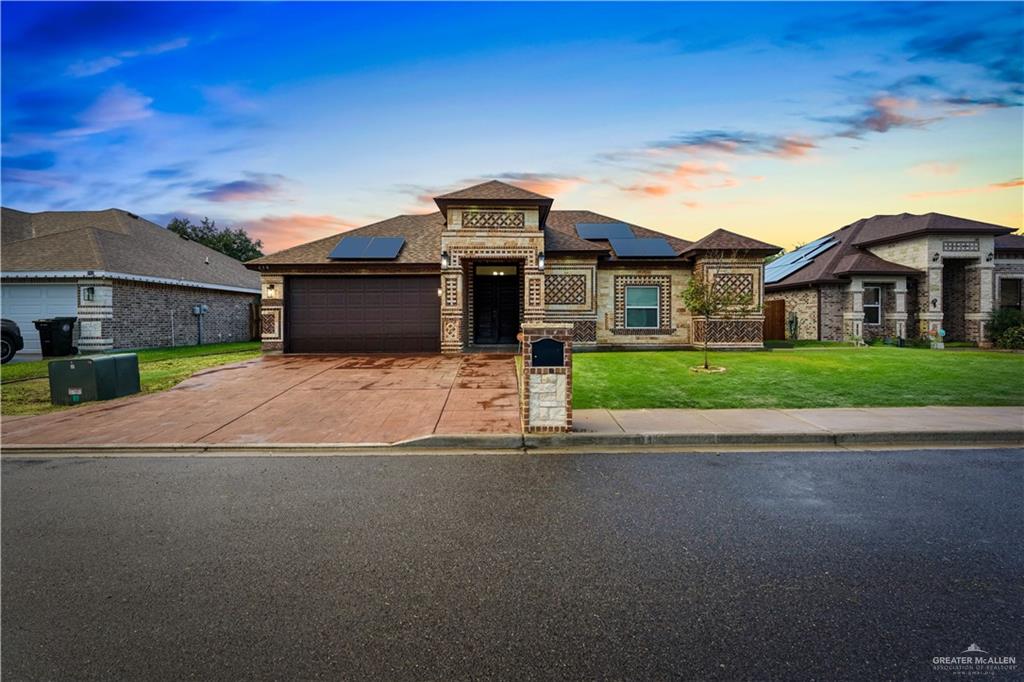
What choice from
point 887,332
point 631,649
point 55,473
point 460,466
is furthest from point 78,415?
point 887,332

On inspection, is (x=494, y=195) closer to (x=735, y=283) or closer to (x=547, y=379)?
(x=735, y=283)

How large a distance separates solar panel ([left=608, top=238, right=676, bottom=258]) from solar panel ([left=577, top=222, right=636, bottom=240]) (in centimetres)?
64

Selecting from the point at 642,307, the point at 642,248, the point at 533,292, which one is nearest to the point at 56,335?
the point at 533,292

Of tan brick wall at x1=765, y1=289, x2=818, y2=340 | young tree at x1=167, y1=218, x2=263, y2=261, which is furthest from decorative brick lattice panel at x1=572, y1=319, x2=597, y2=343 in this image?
young tree at x1=167, y1=218, x2=263, y2=261

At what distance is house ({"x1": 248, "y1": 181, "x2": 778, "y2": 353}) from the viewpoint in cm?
1753

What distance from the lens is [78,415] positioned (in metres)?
8.86


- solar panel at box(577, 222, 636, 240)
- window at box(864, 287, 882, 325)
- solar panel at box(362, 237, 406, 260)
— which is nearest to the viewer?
solar panel at box(362, 237, 406, 260)

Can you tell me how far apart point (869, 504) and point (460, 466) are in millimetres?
4282

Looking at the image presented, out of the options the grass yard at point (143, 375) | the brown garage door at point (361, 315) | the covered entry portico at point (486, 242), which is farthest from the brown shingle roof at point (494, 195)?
the grass yard at point (143, 375)

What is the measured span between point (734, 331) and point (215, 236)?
51.8 m

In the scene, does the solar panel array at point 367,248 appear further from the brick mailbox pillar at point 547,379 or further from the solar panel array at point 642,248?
the brick mailbox pillar at point 547,379

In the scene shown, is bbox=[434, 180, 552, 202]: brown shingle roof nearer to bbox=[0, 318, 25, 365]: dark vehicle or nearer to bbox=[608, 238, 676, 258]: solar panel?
bbox=[608, 238, 676, 258]: solar panel

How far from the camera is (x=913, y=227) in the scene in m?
23.2

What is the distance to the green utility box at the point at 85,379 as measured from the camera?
9.86 metres
